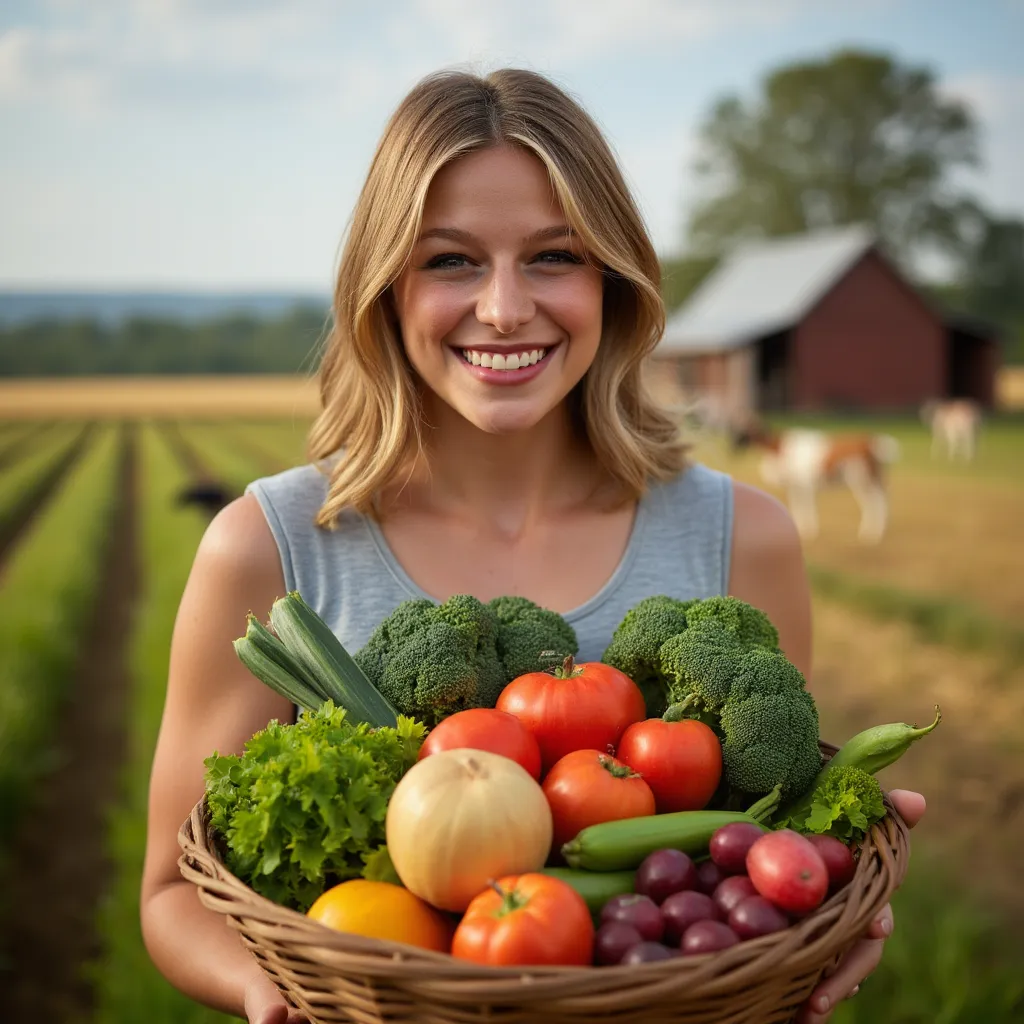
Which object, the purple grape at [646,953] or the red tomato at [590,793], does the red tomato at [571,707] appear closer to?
the red tomato at [590,793]

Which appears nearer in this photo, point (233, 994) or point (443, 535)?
point (233, 994)

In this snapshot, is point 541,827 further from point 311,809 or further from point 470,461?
point 470,461

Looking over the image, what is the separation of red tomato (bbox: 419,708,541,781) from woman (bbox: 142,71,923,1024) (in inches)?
24.5

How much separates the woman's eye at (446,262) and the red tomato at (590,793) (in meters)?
1.14

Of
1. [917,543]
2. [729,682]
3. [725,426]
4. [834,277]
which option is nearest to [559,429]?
[729,682]

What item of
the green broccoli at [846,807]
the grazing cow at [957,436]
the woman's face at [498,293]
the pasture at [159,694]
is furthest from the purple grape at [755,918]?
the grazing cow at [957,436]

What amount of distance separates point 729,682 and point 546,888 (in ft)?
2.07

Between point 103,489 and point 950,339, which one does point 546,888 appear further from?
point 950,339

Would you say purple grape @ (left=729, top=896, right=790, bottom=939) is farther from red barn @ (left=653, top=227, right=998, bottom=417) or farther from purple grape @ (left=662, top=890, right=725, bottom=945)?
red barn @ (left=653, top=227, right=998, bottom=417)

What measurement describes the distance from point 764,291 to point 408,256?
4375 centimetres

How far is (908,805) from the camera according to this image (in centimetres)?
194

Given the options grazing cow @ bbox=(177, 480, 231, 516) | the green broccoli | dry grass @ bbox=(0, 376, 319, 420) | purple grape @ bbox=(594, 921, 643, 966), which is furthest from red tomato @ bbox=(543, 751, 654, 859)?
grazing cow @ bbox=(177, 480, 231, 516)

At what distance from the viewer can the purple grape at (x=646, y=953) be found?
4.70 feet

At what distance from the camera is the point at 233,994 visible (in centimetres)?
213
